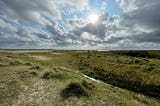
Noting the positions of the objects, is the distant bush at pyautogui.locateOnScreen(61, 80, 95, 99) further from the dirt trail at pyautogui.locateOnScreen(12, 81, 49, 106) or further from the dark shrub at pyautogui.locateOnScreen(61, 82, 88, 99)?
the dirt trail at pyautogui.locateOnScreen(12, 81, 49, 106)

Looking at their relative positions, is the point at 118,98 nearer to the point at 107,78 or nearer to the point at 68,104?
the point at 68,104

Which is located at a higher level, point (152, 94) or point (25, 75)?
point (25, 75)

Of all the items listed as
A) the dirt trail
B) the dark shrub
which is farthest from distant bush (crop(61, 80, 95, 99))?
the dirt trail

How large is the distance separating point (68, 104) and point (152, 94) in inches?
497

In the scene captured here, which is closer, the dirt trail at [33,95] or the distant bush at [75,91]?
the dirt trail at [33,95]

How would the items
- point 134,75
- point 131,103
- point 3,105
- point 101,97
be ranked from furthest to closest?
point 134,75 < point 101,97 < point 131,103 < point 3,105

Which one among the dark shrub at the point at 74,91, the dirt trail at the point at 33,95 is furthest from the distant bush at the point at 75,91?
the dirt trail at the point at 33,95

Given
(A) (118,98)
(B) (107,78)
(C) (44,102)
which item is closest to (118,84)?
(B) (107,78)

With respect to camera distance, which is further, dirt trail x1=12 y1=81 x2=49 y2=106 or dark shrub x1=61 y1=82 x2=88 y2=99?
dark shrub x1=61 y1=82 x2=88 y2=99

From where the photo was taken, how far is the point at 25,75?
25688 millimetres

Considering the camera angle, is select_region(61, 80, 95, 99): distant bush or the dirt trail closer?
the dirt trail

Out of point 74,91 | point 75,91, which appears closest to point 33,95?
point 74,91

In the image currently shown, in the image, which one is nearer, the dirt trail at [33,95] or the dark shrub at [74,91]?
the dirt trail at [33,95]

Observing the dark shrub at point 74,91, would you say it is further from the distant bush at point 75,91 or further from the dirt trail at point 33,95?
the dirt trail at point 33,95
